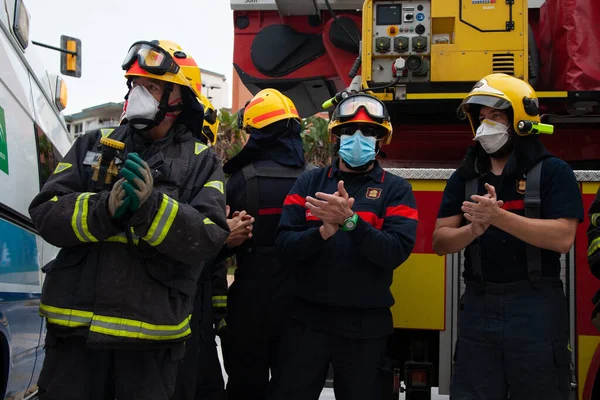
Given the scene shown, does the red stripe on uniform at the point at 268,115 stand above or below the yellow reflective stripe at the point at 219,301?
above

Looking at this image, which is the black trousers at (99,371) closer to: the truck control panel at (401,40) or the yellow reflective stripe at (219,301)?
the yellow reflective stripe at (219,301)

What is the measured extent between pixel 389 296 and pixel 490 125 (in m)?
0.98

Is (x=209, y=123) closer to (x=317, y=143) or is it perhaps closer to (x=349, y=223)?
(x=349, y=223)

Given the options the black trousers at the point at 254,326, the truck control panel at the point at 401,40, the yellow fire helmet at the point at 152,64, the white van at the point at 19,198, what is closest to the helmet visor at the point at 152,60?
the yellow fire helmet at the point at 152,64

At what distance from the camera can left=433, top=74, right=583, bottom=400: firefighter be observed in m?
2.97

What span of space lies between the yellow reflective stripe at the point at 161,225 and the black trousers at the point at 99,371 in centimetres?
45

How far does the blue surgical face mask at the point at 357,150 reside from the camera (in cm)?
351

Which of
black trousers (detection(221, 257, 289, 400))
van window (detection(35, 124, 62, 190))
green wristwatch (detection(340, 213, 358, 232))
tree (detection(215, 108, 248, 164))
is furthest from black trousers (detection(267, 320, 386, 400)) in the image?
tree (detection(215, 108, 248, 164))

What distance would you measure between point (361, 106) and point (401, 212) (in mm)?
624

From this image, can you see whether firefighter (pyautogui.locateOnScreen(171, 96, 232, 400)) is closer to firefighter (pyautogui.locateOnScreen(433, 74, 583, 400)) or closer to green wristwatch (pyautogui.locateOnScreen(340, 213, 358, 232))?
green wristwatch (pyautogui.locateOnScreen(340, 213, 358, 232))

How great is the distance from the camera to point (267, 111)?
4145mm

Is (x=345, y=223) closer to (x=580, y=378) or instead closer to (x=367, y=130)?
(x=367, y=130)

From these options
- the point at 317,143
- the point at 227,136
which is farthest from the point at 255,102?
the point at 227,136

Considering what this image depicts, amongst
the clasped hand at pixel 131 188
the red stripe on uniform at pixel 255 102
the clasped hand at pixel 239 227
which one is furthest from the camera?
the red stripe on uniform at pixel 255 102
